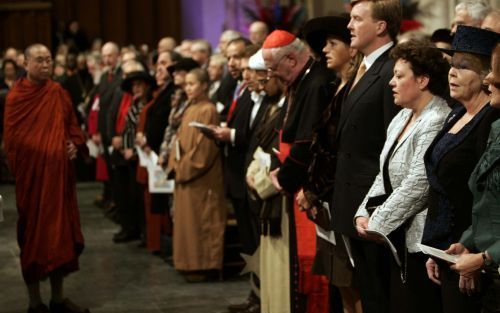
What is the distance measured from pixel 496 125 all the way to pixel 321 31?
179cm

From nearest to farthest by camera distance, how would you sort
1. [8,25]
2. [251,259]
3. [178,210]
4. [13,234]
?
[251,259] → [178,210] → [13,234] → [8,25]

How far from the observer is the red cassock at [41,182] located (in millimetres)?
6184

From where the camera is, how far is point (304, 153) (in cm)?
488

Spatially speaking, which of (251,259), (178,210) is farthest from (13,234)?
(251,259)

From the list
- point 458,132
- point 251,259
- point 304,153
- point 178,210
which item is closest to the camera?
point 458,132

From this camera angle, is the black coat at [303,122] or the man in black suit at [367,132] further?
the black coat at [303,122]

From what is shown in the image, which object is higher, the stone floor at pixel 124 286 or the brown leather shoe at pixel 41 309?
the brown leather shoe at pixel 41 309

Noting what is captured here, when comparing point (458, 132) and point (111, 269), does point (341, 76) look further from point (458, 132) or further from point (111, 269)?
point (111, 269)

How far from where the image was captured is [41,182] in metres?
6.22

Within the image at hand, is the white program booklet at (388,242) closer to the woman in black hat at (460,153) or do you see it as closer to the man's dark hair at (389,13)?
the woman in black hat at (460,153)

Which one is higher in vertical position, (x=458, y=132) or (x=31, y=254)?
(x=458, y=132)

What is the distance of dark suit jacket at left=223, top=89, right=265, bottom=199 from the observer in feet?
21.2

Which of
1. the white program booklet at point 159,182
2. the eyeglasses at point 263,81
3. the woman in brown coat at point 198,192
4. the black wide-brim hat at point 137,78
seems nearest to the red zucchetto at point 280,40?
the eyeglasses at point 263,81

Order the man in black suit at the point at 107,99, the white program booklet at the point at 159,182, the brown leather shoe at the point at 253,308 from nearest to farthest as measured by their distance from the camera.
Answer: the brown leather shoe at the point at 253,308 → the white program booklet at the point at 159,182 → the man in black suit at the point at 107,99
